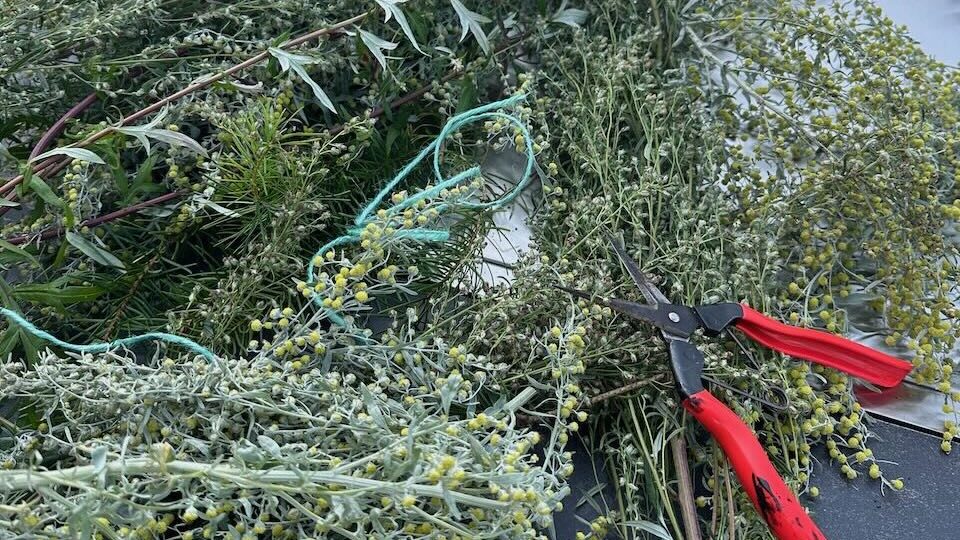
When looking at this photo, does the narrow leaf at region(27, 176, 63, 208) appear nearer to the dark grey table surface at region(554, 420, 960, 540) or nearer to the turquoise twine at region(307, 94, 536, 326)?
the turquoise twine at region(307, 94, 536, 326)

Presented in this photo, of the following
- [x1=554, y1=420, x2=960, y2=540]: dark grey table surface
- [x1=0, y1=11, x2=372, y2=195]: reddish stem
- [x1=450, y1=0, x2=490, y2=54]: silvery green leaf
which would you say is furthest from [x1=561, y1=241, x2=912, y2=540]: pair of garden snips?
[x1=0, y1=11, x2=372, y2=195]: reddish stem

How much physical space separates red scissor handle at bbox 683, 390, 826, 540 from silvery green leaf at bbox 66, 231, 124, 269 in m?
0.71

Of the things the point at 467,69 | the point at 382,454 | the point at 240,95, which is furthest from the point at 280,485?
the point at 467,69

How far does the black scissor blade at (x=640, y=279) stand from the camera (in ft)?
3.46

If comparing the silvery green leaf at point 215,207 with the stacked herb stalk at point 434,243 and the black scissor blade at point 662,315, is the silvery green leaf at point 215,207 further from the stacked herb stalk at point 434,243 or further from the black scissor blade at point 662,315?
the black scissor blade at point 662,315

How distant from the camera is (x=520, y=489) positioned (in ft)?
2.44

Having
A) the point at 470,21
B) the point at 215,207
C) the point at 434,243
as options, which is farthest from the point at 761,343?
the point at 215,207

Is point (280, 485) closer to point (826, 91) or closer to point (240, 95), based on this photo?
point (240, 95)

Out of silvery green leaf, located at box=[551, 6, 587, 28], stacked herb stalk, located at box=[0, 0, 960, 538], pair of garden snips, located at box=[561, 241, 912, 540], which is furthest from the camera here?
silvery green leaf, located at box=[551, 6, 587, 28]

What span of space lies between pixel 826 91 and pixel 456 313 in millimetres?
663

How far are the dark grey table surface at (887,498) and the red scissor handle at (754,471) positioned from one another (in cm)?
15

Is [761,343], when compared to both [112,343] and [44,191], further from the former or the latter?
[44,191]

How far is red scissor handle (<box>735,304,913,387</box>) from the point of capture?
1.05m

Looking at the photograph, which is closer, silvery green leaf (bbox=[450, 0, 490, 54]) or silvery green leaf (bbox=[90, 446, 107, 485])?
silvery green leaf (bbox=[90, 446, 107, 485])
